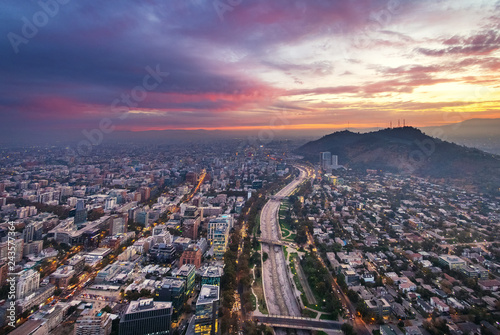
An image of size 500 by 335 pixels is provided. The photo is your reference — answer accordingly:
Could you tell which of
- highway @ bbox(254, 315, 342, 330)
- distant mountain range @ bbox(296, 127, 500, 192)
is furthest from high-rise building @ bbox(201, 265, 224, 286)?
distant mountain range @ bbox(296, 127, 500, 192)

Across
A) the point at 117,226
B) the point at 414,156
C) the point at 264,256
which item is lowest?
the point at 264,256

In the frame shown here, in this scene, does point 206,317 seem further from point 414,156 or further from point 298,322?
point 414,156

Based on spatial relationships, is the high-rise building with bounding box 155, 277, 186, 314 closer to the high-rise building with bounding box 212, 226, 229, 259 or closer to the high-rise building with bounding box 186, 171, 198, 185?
the high-rise building with bounding box 212, 226, 229, 259

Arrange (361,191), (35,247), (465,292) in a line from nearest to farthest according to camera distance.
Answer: (465,292), (35,247), (361,191)

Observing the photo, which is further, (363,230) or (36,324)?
(363,230)

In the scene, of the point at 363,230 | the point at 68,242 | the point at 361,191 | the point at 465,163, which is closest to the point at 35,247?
the point at 68,242

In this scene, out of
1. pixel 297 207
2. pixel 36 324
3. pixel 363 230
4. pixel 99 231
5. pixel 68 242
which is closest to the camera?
pixel 36 324

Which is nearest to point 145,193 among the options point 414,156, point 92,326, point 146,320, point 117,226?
point 117,226

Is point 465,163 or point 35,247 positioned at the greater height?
point 465,163

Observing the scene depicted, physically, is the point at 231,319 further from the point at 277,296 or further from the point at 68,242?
the point at 68,242
